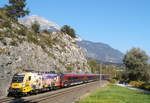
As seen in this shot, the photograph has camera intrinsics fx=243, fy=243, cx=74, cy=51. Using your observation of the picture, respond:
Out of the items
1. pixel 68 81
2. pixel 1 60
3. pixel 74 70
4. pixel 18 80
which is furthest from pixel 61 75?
pixel 74 70

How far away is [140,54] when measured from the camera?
82.0 meters

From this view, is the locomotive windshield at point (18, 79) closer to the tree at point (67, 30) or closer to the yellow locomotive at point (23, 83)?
the yellow locomotive at point (23, 83)

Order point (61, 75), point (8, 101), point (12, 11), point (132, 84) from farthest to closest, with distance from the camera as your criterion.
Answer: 1. point (12, 11)
2. point (132, 84)
3. point (61, 75)
4. point (8, 101)

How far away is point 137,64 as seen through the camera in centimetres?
8050

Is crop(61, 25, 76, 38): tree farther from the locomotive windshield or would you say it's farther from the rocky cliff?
the locomotive windshield

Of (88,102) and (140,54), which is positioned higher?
(140,54)

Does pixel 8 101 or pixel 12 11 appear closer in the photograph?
pixel 8 101

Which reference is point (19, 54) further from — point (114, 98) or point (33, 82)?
point (114, 98)

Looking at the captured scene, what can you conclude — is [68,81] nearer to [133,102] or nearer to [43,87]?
[43,87]

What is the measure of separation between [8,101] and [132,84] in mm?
56566

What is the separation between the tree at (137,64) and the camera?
8000cm

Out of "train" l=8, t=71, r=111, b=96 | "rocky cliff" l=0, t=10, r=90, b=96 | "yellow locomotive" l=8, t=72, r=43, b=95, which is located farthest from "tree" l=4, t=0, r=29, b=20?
"yellow locomotive" l=8, t=72, r=43, b=95

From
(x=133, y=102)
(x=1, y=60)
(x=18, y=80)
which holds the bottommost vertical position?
(x=133, y=102)

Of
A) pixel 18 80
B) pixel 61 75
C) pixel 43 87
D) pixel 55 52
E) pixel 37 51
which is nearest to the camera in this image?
pixel 18 80
